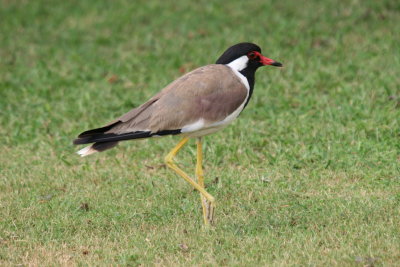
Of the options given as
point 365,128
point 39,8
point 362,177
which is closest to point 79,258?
point 362,177

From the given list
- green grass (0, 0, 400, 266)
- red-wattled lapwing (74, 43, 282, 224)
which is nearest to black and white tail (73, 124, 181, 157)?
red-wattled lapwing (74, 43, 282, 224)

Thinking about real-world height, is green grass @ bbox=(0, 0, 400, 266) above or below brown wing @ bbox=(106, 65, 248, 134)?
below

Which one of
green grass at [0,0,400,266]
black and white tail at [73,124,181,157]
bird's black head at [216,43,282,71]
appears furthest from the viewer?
Answer: bird's black head at [216,43,282,71]

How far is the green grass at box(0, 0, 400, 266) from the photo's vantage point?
5398 mm

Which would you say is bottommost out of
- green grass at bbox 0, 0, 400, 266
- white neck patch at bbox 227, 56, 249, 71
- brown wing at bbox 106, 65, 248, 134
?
green grass at bbox 0, 0, 400, 266

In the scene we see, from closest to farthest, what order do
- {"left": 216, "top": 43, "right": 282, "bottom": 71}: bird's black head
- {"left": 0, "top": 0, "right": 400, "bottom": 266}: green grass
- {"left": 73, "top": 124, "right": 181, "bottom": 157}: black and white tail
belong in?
{"left": 0, "top": 0, "right": 400, "bottom": 266}: green grass, {"left": 73, "top": 124, "right": 181, "bottom": 157}: black and white tail, {"left": 216, "top": 43, "right": 282, "bottom": 71}: bird's black head

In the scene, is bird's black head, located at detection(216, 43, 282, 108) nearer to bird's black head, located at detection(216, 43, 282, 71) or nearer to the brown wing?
bird's black head, located at detection(216, 43, 282, 71)

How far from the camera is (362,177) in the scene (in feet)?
22.0

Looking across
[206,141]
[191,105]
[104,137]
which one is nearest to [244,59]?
[191,105]

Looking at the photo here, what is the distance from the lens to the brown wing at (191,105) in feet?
18.4

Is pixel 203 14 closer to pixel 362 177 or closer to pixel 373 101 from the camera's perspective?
pixel 373 101

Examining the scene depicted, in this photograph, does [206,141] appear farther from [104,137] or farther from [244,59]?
[104,137]

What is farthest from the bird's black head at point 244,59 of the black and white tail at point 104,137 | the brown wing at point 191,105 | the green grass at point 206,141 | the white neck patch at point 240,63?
the green grass at point 206,141

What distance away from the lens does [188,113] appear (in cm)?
561
